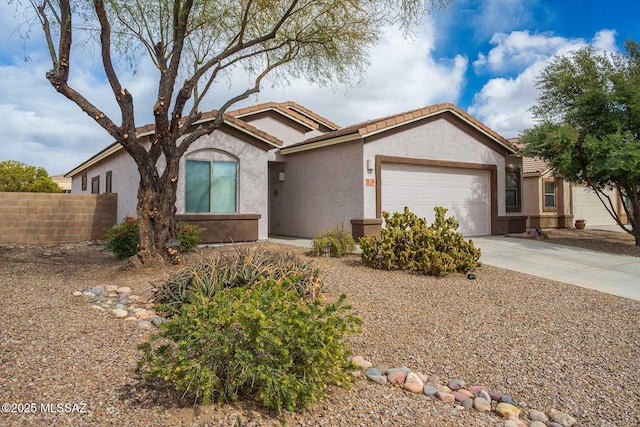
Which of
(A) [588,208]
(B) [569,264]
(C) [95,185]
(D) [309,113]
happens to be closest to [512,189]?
(B) [569,264]

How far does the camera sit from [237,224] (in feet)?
40.8

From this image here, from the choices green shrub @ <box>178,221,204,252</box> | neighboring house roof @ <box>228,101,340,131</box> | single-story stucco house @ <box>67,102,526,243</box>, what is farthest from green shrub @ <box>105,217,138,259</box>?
neighboring house roof @ <box>228,101,340,131</box>

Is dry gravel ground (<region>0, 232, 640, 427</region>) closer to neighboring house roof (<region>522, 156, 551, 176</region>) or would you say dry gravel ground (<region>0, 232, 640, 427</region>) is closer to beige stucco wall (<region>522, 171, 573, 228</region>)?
beige stucco wall (<region>522, 171, 573, 228</region>)

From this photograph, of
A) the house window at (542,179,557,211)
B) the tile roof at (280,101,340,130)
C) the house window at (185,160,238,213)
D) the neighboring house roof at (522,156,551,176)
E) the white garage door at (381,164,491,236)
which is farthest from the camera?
the house window at (542,179,557,211)

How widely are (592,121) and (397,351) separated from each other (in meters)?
12.1

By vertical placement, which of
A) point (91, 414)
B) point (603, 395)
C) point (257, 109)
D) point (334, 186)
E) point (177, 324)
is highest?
point (257, 109)

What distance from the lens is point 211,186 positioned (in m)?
12.2

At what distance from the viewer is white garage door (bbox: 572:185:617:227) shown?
2184 cm

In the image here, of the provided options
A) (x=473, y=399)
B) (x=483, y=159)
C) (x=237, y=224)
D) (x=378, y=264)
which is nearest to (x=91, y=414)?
(x=473, y=399)

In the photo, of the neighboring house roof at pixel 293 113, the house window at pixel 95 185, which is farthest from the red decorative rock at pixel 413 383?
the house window at pixel 95 185

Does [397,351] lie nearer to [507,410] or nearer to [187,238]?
[507,410]

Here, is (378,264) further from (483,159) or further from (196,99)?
(483,159)

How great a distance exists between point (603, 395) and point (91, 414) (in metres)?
4.06

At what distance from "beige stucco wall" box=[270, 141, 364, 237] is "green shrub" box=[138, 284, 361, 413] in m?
9.21
